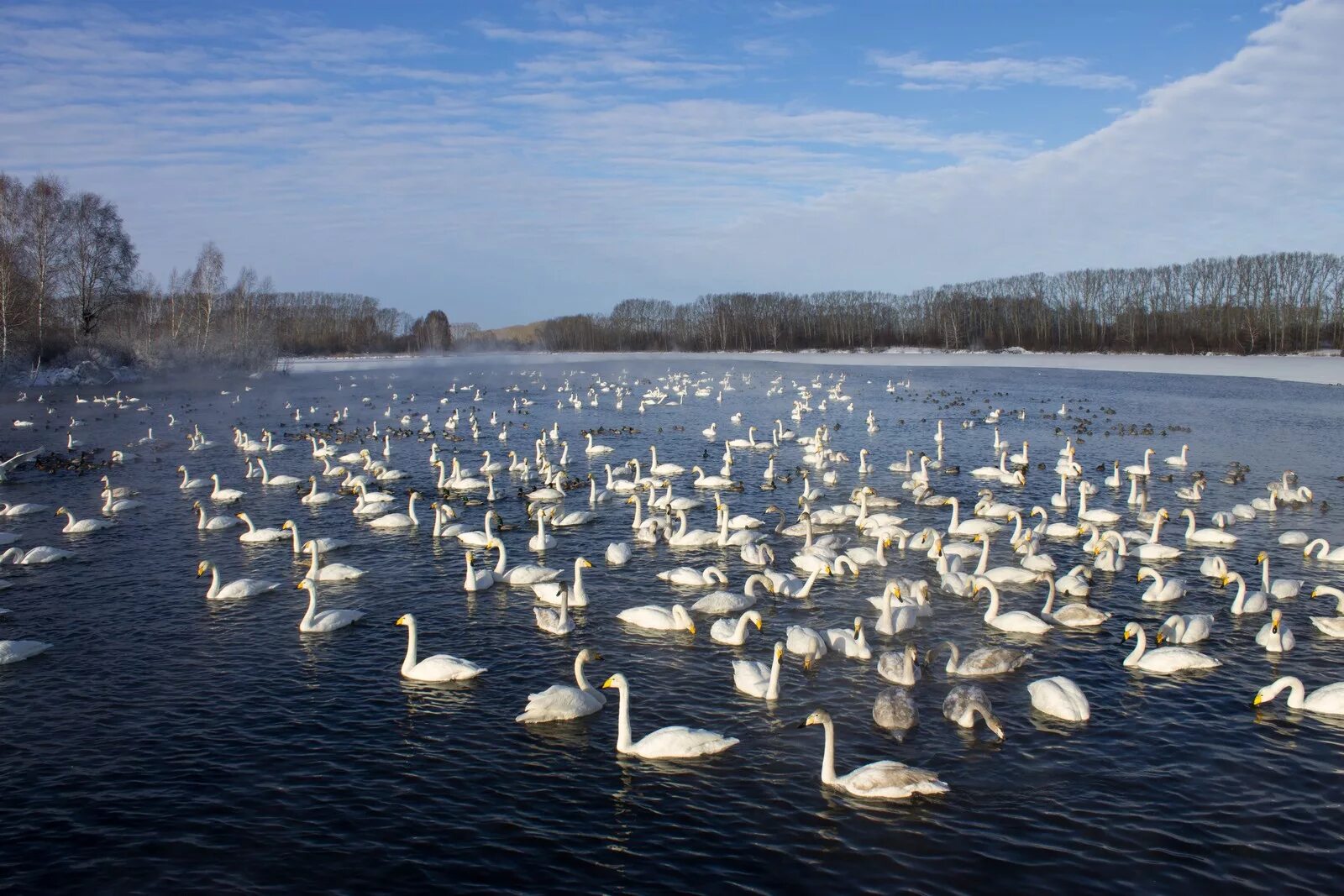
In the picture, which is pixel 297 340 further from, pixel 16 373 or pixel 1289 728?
pixel 1289 728

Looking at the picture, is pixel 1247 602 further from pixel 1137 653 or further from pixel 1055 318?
pixel 1055 318

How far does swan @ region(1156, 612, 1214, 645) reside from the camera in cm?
1407

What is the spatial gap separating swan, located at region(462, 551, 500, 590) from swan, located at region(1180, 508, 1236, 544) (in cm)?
1504

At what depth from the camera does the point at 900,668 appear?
1275 cm

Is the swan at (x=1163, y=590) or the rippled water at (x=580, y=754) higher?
the swan at (x=1163, y=590)

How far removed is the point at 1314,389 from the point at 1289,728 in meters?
58.9

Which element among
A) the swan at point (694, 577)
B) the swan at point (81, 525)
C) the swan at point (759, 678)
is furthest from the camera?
the swan at point (81, 525)

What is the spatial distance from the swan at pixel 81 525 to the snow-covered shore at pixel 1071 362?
230 feet

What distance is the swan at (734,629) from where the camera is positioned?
1435cm

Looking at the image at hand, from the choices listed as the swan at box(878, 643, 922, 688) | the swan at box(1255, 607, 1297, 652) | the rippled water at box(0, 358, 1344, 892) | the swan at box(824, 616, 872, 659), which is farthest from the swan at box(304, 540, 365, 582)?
the swan at box(1255, 607, 1297, 652)

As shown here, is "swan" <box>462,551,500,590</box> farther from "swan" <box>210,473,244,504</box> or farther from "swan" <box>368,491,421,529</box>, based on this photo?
"swan" <box>210,473,244,504</box>

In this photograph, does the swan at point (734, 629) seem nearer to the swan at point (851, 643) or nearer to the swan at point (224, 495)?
the swan at point (851, 643)

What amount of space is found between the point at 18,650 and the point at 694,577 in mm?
10823

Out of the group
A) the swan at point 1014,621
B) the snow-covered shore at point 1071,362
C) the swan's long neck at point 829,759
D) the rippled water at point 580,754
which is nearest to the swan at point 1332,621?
the rippled water at point 580,754
